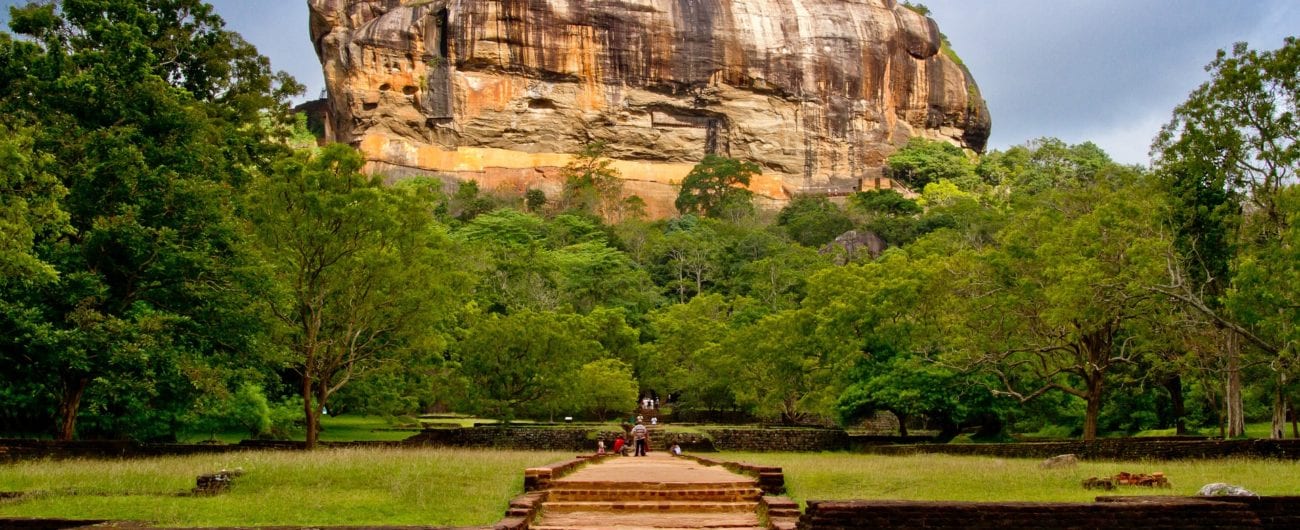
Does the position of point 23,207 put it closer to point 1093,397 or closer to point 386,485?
point 386,485

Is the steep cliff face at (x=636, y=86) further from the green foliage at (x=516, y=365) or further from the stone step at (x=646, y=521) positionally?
the stone step at (x=646, y=521)

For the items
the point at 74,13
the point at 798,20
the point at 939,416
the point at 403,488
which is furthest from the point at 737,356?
the point at 798,20

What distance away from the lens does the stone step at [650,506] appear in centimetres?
1250

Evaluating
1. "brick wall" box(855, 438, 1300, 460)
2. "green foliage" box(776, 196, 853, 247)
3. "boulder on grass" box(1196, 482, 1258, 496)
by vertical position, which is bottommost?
"brick wall" box(855, 438, 1300, 460)

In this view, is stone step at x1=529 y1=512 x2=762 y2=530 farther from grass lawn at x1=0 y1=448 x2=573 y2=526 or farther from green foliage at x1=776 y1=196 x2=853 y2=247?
green foliage at x1=776 y1=196 x2=853 y2=247

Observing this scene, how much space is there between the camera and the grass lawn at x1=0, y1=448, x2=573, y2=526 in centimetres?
1191

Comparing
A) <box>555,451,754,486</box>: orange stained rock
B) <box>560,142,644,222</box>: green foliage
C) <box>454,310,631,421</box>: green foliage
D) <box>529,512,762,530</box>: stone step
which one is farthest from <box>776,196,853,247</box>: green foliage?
<box>529,512,762,530</box>: stone step

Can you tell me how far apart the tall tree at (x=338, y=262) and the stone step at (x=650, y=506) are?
12.5 m

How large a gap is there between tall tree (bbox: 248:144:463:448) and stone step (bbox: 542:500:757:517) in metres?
12.5

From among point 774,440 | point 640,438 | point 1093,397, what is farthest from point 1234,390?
point 640,438

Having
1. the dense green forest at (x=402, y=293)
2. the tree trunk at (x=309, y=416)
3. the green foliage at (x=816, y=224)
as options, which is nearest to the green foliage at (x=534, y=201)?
the green foliage at (x=816, y=224)

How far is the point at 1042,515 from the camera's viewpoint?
1016cm

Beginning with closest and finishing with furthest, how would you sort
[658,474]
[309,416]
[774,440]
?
[658,474], [309,416], [774,440]

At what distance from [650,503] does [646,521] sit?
931 mm
